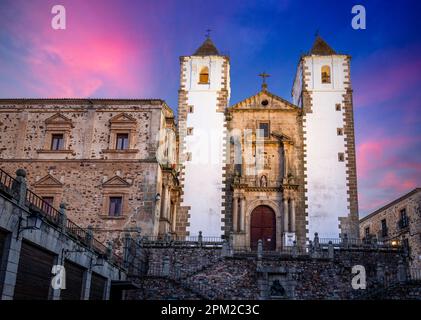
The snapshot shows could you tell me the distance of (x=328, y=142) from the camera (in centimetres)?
3512

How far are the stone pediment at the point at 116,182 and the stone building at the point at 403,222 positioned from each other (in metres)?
17.8

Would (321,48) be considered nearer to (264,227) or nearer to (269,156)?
(269,156)

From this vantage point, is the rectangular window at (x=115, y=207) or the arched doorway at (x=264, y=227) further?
the arched doorway at (x=264, y=227)

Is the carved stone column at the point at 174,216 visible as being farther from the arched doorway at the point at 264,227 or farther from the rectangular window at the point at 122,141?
the rectangular window at the point at 122,141

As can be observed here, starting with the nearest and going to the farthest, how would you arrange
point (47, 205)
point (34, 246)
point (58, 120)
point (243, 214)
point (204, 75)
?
point (34, 246) < point (47, 205) < point (58, 120) < point (243, 214) < point (204, 75)

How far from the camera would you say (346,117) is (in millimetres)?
35625

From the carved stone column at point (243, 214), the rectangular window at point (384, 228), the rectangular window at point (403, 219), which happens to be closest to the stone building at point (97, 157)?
the carved stone column at point (243, 214)

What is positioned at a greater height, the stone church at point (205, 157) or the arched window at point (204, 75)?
the arched window at point (204, 75)

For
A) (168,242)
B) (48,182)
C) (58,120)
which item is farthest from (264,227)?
(58,120)

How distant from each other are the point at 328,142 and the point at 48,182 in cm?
1861

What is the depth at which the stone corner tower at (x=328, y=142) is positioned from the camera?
33281 mm

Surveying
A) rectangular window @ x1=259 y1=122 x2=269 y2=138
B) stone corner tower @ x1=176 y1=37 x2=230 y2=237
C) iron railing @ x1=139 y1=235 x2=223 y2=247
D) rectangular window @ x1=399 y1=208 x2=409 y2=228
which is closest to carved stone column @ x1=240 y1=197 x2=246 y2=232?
stone corner tower @ x1=176 y1=37 x2=230 y2=237

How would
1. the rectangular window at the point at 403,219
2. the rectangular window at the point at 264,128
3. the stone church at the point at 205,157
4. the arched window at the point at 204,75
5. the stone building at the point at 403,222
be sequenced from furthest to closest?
the rectangular window at the point at 403,219 → the stone building at the point at 403,222 → the arched window at the point at 204,75 → the rectangular window at the point at 264,128 → the stone church at the point at 205,157

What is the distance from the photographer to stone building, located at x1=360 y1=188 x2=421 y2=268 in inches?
1571
